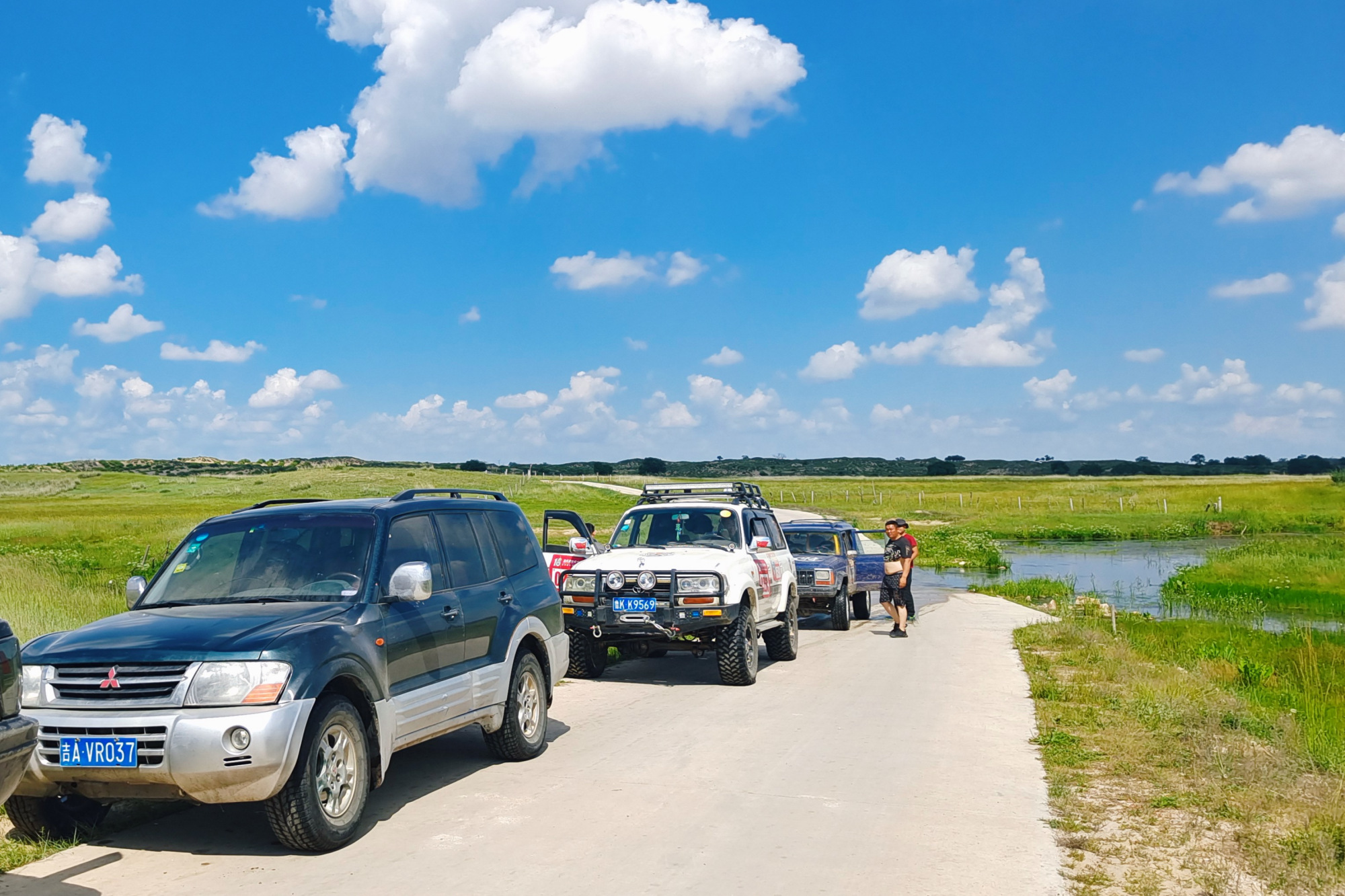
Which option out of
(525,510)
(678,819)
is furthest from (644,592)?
(525,510)

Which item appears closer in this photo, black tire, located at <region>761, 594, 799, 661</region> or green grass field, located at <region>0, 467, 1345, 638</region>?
black tire, located at <region>761, 594, 799, 661</region>

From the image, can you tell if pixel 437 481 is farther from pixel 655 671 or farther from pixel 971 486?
pixel 655 671

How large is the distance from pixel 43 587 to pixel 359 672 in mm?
14677

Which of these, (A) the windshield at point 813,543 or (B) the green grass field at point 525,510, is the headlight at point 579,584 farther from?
(A) the windshield at point 813,543

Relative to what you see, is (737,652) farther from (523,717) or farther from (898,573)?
(898,573)

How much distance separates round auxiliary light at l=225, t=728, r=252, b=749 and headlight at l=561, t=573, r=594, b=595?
6.90 meters

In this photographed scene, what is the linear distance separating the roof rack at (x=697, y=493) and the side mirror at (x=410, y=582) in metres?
7.85

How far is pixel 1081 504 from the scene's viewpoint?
75.5m

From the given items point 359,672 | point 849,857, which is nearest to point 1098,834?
point 849,857

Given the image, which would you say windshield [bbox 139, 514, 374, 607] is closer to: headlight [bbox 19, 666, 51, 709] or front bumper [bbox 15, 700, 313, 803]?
headlight [bbox 19, 666, 51, 709]

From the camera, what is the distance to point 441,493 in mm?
8461

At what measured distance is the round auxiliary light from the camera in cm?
563

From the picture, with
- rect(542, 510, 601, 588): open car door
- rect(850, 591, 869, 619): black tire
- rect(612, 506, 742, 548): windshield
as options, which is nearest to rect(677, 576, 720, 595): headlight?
rect(542, 510, 601, 588): open car door

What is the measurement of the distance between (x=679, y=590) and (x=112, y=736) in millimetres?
7172
